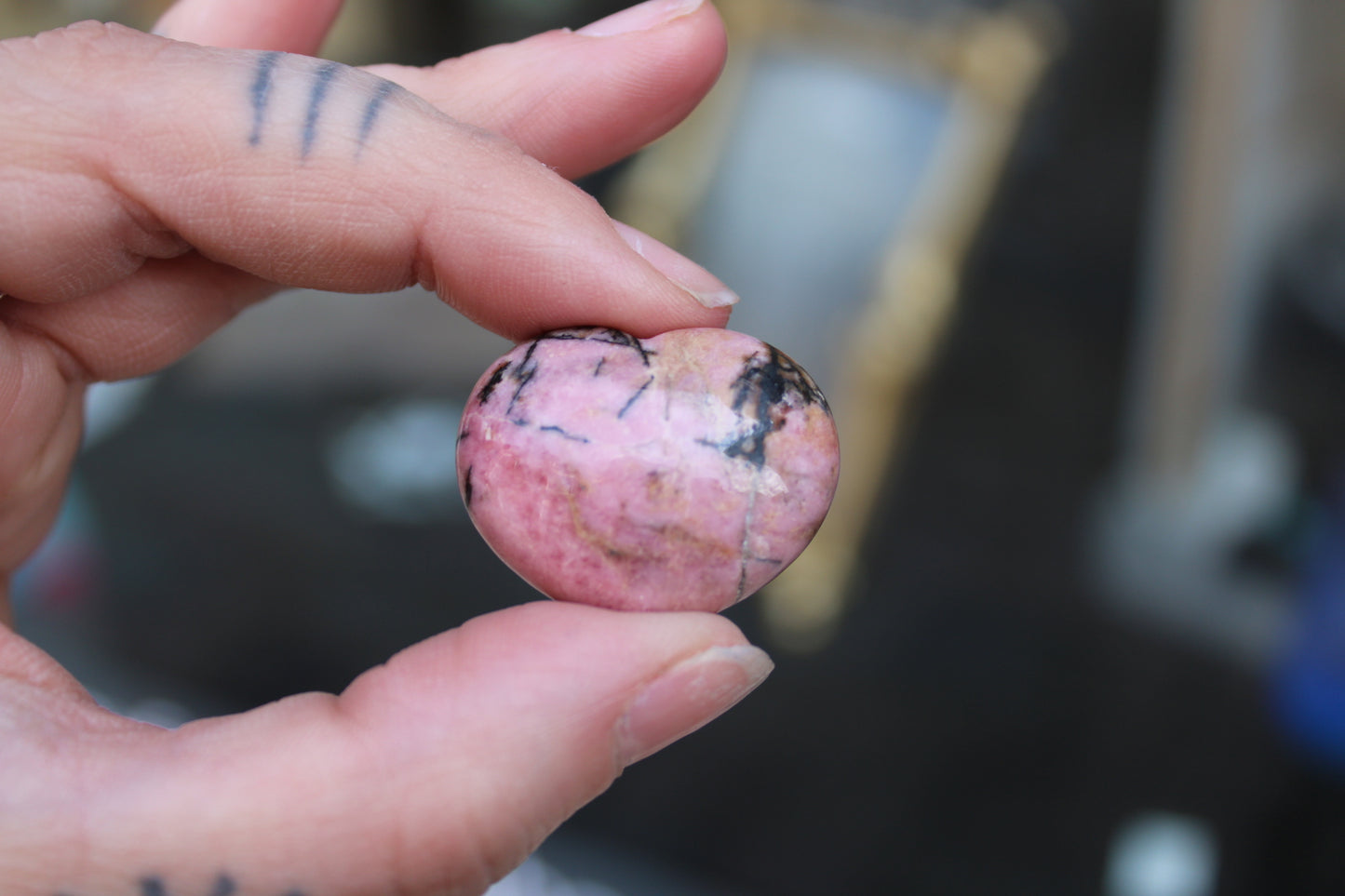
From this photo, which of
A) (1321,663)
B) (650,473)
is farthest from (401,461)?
(1321,663)

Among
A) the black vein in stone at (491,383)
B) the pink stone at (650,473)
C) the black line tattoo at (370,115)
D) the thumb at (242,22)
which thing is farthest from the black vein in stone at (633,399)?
the thumb at (242,22)

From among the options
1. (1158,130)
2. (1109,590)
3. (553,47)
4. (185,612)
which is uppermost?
(1158,130)

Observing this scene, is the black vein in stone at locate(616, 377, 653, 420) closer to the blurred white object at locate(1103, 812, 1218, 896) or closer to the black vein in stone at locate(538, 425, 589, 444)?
the black vein in stone at locate(538, 425, 589, 444)

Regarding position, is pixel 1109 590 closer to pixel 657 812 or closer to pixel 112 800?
pixel 657 812

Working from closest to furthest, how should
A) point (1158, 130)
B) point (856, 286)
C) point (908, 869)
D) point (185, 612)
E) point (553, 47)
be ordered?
1. point (553, 47)
2. point (908, 869)
3. point (185, 612)
4. point (856, 286)
5. point (1158, 130)

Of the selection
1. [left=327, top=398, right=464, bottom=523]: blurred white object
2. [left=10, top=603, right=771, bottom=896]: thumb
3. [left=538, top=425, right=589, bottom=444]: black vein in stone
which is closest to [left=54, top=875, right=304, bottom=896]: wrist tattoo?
[left=10, top=603, right=771, bottom=896]: thumb

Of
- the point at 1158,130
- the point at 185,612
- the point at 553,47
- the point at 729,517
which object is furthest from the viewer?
the point at 1158,130

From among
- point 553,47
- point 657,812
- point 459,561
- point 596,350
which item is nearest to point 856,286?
point 459,561

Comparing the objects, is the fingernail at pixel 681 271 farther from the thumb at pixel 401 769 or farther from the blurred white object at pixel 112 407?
the blurred white object at pixel 112 407
